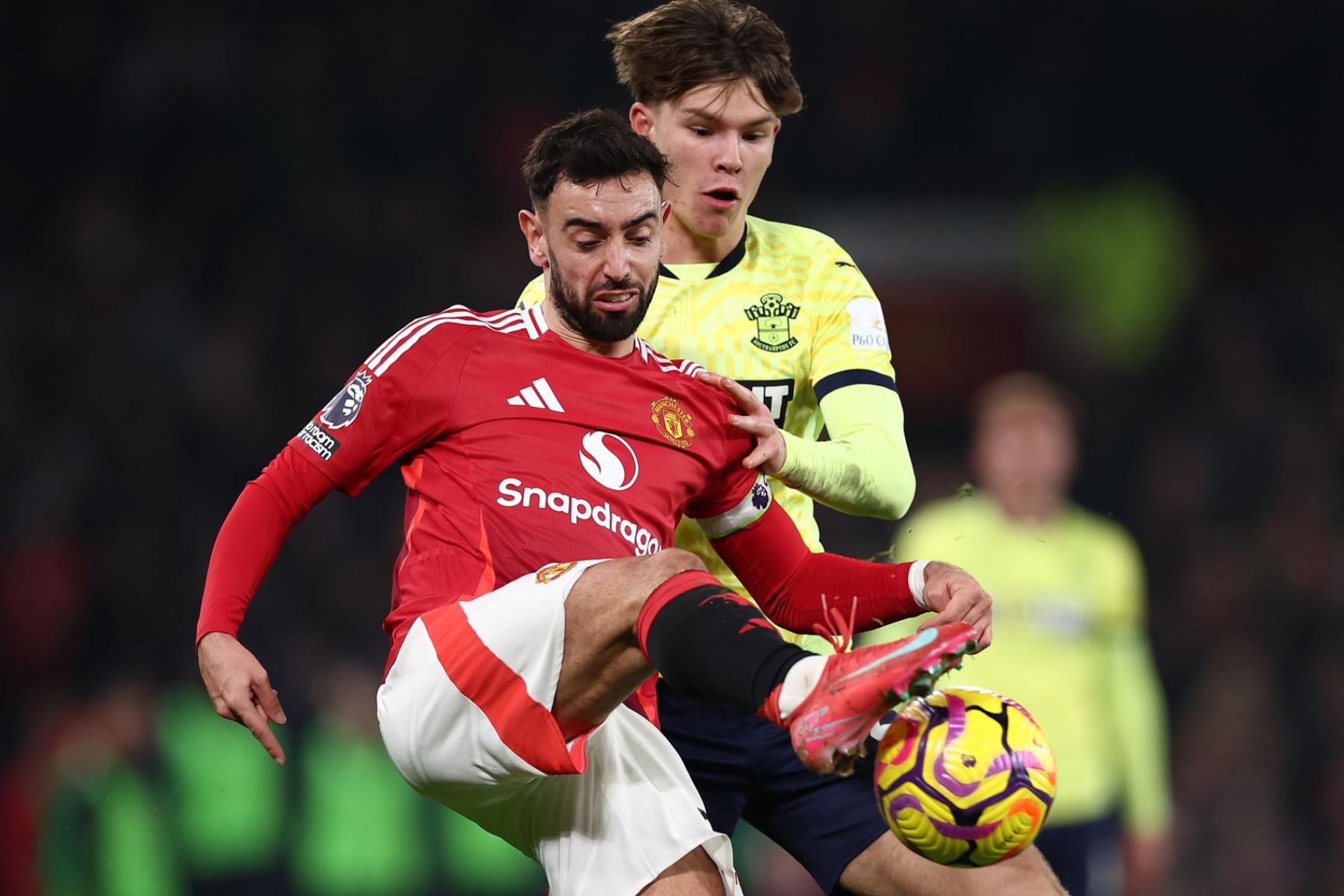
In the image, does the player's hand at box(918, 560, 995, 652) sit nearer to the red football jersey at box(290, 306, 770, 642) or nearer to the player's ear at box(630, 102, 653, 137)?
the red football jersey at box(290, 306, 770, 642)

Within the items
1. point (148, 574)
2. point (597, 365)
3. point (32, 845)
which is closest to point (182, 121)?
point (148, 574)

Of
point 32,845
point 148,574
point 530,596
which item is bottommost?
point 32,845

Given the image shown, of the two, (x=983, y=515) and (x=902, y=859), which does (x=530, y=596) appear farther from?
(x=983, y=515)

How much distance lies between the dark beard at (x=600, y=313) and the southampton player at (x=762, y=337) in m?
0.28

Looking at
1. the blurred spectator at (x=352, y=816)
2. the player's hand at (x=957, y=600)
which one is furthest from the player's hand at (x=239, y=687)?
the blurred spectator at (x=352, y=816)

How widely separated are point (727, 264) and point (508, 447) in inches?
31.8

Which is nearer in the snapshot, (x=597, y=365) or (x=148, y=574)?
(x=597, y=365)

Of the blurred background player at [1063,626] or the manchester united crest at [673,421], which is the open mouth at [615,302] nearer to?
the manchester united crest at [673,421]

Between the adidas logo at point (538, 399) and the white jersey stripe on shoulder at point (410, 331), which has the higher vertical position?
the white jersey stripe on shoulder at point (410, 331)

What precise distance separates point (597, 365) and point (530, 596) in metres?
0.63

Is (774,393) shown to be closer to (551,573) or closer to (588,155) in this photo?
(588,155)

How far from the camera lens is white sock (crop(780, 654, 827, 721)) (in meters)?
2.67

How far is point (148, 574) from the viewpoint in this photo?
7863 mm

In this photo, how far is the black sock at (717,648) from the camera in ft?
8.93
